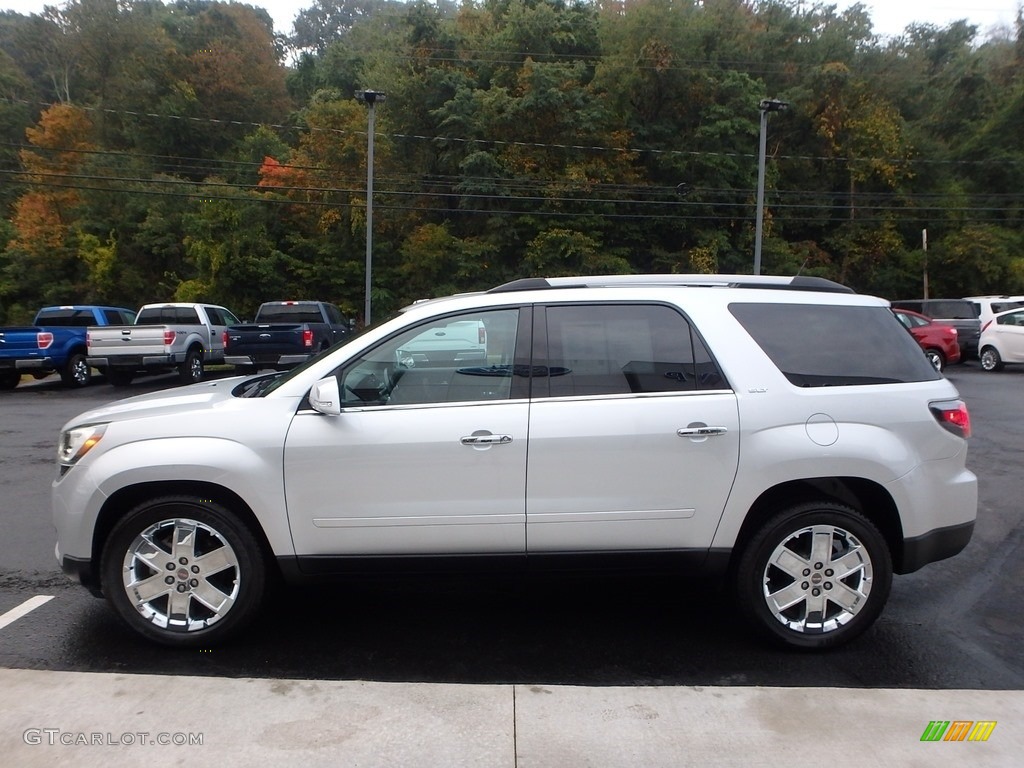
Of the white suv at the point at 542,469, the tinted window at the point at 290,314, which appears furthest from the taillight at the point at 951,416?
the tinted window at the point at 290,314

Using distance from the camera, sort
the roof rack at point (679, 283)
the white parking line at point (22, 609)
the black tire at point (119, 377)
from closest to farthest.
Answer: the roof rack at point (679, 283) < the white parking line at point (22, 609) < the black tire at point (119, 377)

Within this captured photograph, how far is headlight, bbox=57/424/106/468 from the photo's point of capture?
4203mm

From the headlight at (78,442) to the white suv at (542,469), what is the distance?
11 mm

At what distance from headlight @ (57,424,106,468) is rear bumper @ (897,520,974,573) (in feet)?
13.5

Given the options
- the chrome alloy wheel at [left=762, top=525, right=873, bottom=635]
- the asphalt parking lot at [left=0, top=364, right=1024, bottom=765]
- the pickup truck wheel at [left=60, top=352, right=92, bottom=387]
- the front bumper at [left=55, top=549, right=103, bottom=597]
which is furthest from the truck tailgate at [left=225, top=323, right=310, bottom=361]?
the chrome alloy wheel at [left=762, top=525, right=873, bottom=635]

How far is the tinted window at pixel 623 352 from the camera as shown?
4.23 metres

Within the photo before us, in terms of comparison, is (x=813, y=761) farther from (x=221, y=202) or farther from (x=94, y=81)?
(x=94, y=81)

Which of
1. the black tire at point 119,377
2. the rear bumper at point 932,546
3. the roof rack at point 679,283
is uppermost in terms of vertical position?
the roof rack at point 679,283

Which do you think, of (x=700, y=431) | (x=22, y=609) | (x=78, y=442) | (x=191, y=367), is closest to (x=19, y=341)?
(x=191, y=367)

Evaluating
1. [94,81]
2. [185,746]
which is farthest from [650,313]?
[94,81]

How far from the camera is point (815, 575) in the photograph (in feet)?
13.8

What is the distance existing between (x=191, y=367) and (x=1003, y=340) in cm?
1925

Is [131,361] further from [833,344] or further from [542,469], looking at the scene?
[833,344]

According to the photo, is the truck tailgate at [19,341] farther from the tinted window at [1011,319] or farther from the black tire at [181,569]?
the tinted window at [1011,319]
